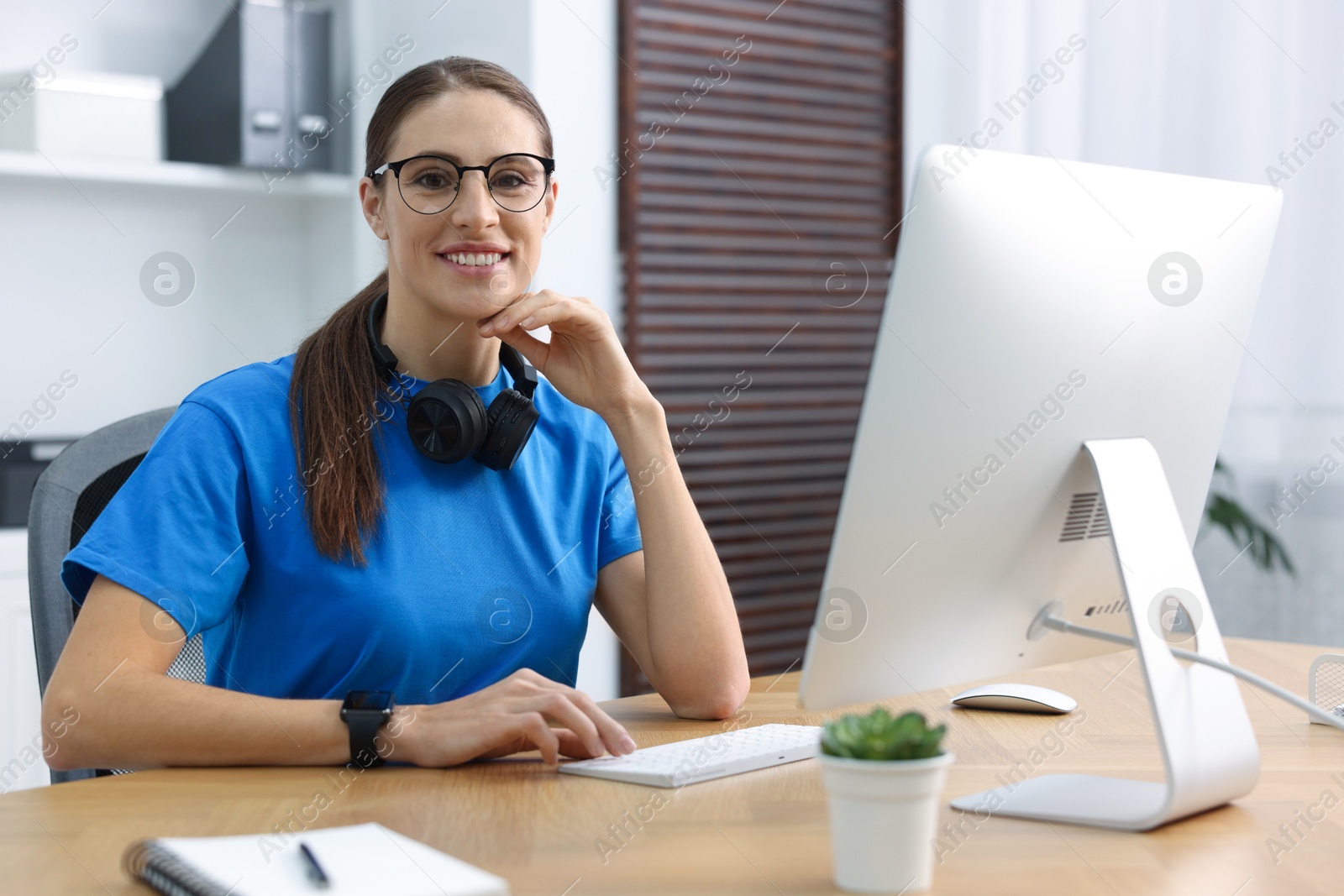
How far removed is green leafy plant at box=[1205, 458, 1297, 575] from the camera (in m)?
2.55

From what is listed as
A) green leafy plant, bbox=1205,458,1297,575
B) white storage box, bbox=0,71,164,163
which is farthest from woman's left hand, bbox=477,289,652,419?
white storage box, bbox=0,71,164,163

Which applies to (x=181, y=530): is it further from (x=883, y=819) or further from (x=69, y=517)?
(x=883, y=819)

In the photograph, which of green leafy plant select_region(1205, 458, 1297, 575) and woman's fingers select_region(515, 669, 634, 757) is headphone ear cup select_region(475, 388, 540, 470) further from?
green leafy plant select_region(1205, 458, 1297, 575)

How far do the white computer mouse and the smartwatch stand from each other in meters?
0.61

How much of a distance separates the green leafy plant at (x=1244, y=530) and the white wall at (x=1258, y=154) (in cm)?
4

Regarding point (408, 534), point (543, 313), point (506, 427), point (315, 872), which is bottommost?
point (315, 872)

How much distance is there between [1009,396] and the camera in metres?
0.92

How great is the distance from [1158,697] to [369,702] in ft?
2.13

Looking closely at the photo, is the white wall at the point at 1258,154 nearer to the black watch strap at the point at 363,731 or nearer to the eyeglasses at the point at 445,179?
the eyeglasses at the point at 445,179

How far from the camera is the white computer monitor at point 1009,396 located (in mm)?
872


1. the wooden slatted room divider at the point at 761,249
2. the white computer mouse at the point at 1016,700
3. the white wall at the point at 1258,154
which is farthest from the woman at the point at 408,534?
the white wall at the point at 1258,154

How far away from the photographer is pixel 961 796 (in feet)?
3.36

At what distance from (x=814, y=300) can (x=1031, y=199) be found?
2.33 m

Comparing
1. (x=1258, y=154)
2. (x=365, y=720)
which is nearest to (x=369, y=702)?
(x=365, y=720)
